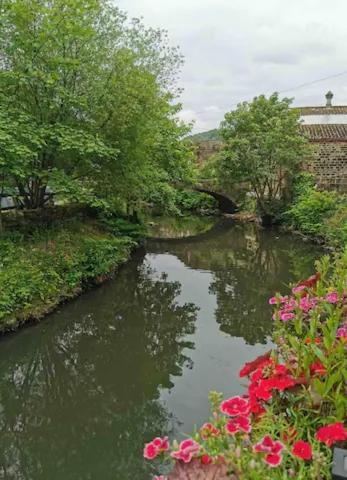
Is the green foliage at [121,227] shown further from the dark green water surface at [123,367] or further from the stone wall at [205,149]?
the stone wall at [205,149]

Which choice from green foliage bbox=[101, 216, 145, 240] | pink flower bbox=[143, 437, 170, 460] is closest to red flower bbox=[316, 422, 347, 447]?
pink flower bbox=[143, 437, 170, 460]

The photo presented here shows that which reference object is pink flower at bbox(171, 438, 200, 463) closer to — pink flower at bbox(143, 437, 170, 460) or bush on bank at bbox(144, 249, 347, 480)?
bush on bank at bbox(144, 249, 347, 480)

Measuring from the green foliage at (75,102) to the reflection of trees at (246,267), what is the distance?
335 centimetres

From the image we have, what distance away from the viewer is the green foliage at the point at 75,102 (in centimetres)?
755

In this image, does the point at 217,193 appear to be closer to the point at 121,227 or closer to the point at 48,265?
the point at 121,227

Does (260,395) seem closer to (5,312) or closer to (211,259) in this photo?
(5,312)

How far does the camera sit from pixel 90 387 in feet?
16.5

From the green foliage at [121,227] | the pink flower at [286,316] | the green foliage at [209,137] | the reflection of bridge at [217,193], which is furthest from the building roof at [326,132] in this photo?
the pink flower at [286,316]

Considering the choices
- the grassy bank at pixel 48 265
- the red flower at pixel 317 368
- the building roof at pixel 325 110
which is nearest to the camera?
the red flower at pixel 317 368

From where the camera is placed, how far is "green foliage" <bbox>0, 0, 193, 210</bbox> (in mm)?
7547

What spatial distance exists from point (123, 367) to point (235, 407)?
3.88m

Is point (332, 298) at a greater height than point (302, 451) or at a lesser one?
greater

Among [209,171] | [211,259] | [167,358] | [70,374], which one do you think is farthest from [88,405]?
[209,171]

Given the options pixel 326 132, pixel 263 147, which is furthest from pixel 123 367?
pixel 326 132
